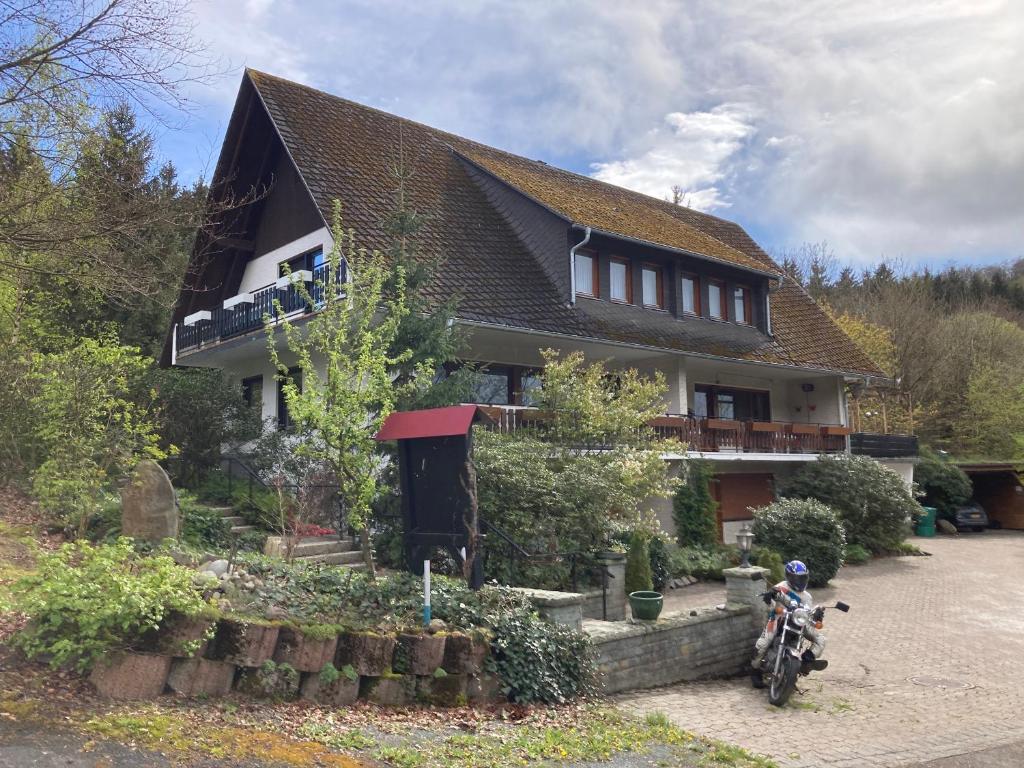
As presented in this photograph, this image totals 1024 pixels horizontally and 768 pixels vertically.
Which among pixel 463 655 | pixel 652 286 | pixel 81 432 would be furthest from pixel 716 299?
pixel 463 655

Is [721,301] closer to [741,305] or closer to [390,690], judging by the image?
[741,305]

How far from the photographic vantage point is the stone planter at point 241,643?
6.36 metres

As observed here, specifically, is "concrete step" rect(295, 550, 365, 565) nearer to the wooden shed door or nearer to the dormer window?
the dormer window

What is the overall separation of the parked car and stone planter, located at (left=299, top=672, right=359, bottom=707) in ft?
92.9

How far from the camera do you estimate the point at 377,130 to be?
22.2 meters

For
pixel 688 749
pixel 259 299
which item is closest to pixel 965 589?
pixel 688 749

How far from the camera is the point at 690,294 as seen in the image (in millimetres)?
23250

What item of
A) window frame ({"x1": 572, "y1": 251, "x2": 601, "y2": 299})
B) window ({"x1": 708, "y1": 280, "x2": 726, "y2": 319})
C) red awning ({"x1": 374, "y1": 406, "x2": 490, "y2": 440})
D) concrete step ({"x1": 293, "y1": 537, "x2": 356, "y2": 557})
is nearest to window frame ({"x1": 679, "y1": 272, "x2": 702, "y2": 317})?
window ({"x1": 708, "y1": 280, "x2": 726, "y2": 319})

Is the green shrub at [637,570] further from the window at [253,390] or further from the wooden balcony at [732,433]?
the window at [253,390]

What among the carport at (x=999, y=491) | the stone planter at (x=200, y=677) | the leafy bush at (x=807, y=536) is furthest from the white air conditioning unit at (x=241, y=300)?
the carport at (x=999, y=491)

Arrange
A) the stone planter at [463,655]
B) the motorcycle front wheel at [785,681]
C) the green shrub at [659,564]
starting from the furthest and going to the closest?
1. the green shrub at [659,564]
2. the motorcycle front wheel at [785,681]
3. the stone planter at [463,655]

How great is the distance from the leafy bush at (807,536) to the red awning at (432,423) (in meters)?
10.7

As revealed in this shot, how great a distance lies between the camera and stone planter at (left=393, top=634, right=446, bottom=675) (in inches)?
291

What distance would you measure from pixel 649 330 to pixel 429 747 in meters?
16.0
